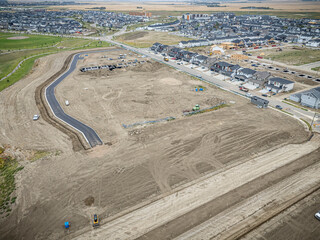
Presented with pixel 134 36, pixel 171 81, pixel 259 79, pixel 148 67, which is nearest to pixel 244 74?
pixel 259 79

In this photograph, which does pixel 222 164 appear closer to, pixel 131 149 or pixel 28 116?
pixel 131 149

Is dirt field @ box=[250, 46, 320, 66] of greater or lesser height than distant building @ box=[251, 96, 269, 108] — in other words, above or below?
below

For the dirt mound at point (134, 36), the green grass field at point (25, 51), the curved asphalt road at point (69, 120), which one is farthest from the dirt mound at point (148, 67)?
the dirt mound at point (134, 36)

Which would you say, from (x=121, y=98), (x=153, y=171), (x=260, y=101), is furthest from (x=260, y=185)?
(x=121, y=98)

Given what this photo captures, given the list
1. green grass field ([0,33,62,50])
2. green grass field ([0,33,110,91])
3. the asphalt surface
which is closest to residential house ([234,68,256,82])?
the asphalt surface

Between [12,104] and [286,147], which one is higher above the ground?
[12,104]

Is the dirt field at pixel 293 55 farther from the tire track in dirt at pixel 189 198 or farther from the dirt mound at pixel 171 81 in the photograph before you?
the tire track in dirt at pixel 189 198

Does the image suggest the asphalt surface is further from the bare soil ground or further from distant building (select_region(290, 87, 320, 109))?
the bare soil ground
